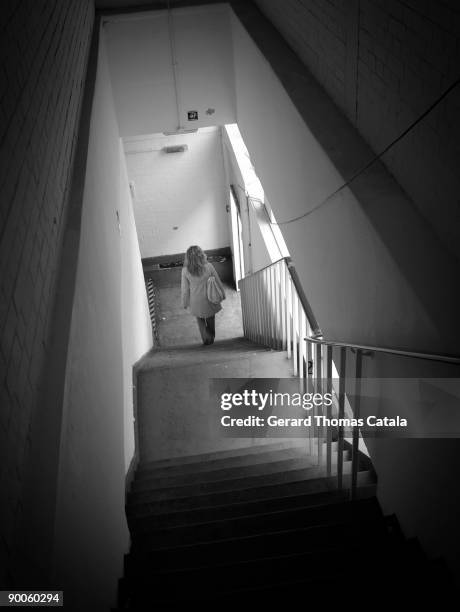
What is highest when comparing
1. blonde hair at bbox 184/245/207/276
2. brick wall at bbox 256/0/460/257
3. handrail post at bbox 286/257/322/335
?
brick wall at bbox 256/0/460/257

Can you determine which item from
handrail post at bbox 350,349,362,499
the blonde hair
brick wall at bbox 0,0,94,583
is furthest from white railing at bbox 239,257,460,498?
brick wall at bbox 0,0,94,583

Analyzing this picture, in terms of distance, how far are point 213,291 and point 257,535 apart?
4006 millimetres

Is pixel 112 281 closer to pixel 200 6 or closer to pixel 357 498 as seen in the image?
pixel 357 498

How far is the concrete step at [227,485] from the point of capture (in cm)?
351

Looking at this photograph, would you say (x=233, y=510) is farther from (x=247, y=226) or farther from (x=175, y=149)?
(x=175, y=149)

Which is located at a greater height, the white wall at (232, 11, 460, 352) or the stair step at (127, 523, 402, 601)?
the white wall at (232, 11, 460, 352)

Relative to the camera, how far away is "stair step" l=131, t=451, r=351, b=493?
3657 millimetres

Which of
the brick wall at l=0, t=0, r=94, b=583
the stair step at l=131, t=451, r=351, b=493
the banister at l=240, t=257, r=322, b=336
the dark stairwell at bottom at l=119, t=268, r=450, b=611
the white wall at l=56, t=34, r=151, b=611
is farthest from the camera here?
the banister at l=240, t=257, r=322, b=336

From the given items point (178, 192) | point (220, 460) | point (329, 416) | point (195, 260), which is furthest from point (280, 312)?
point (178, 192)

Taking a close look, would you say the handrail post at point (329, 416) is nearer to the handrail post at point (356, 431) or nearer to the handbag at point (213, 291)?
the handrail post at point (356, 431)

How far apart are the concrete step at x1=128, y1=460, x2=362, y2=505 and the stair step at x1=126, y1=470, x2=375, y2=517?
2.4 inches

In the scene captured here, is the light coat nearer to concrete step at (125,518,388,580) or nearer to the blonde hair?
the blonde hair

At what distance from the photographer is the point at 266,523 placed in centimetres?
303

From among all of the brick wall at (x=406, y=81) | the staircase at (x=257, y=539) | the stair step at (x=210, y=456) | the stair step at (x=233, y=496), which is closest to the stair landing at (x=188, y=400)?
the stair step at (x=210, y=456)
